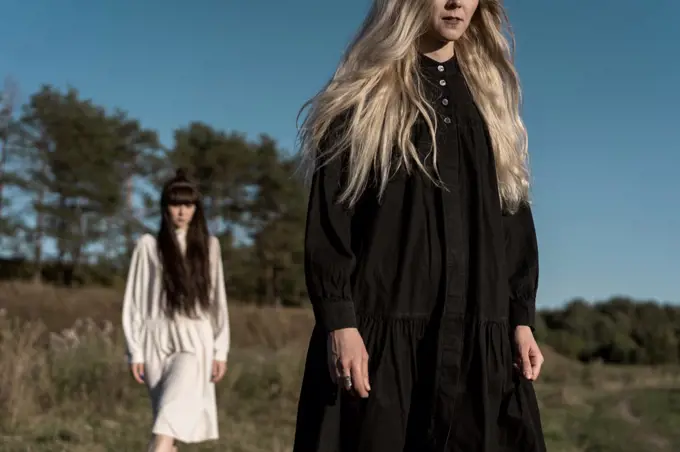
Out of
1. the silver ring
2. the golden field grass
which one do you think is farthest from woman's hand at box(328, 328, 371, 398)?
the golden field grass

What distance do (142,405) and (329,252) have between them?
24.9 ft

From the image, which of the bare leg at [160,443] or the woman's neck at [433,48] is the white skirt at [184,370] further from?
the woman's neck at [433,48]

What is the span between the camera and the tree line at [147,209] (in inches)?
1010

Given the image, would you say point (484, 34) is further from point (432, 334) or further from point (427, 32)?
point (432, 334)

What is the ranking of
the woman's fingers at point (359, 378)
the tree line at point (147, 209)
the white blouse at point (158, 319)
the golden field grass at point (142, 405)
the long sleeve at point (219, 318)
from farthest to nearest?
the tree line at point (147, 209) → the golden field grass at point (142, 405) → the long sleeve at point (219, 318) → the white blouse at point (158, 319) → the woman's fingers at point (359, 378)

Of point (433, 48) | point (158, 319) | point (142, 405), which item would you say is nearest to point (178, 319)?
point (158, 319)

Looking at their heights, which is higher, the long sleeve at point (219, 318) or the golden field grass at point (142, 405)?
the long sleeve at point (219, 318)

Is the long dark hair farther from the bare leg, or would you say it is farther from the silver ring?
the silver ring

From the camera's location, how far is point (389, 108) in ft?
7.52

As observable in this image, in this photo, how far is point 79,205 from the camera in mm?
29906

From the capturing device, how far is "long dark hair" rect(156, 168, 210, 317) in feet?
17.3

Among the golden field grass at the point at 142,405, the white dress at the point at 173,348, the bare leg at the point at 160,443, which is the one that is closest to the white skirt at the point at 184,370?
the white dress at the point at 173,348

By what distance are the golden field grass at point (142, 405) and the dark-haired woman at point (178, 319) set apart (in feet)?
4.81

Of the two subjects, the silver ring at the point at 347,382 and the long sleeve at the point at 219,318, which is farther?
the long sleeve at the point at 219,318
